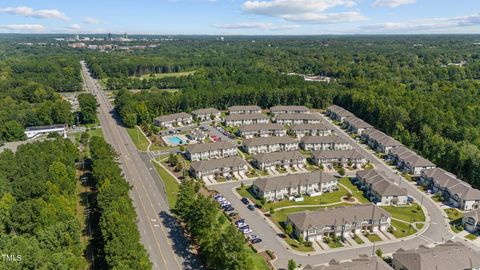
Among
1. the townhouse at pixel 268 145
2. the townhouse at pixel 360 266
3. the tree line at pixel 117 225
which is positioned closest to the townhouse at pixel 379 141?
the townhouse at pixel 268 145

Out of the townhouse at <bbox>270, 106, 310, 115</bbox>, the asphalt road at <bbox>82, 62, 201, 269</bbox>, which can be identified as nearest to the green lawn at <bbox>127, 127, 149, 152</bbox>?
the asphalt road at <bbox>82, 62, 201, 269</bbox>

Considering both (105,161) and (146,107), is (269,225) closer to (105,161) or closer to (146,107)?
(105,161)

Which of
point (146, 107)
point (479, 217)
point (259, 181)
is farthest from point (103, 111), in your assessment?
point (479, 217)

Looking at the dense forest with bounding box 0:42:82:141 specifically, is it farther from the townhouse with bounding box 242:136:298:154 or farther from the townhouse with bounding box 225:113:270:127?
the townhouse with bounding box 242:136:298:154

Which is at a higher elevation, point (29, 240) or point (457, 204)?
point (29, 240)

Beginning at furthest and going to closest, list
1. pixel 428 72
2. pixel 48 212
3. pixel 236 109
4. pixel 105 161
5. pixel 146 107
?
pixel 428 72 → pixel 236 109 → pixel 146 107 → pixel 105 161 → pixel 48 212

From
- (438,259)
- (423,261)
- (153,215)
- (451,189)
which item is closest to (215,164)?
(153,215)

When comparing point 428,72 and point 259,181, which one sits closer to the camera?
point 259,181

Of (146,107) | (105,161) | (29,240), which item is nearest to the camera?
(29,240)
